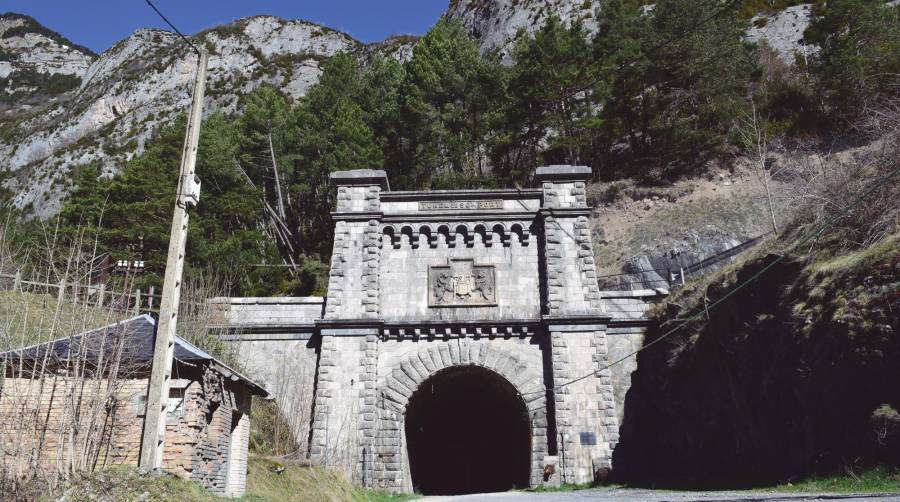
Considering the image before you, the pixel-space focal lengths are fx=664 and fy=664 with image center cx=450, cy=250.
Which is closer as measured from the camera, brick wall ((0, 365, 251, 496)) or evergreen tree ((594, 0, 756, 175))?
brick wall ((0, 365, 251, 496))

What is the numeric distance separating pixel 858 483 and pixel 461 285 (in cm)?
1313

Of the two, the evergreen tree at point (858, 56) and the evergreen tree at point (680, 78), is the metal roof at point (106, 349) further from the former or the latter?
the evergreen tree at point (858, 56)

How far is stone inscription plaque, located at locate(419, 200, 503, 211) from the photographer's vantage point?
2266 cm

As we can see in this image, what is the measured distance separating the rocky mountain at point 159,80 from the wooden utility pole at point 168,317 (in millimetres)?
48037

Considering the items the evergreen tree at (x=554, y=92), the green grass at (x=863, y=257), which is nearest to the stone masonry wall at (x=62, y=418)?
Result: the green grass at (x=863, y=257)

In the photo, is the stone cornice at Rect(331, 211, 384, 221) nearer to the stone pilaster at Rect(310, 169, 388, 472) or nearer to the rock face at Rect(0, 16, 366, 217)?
the stone pilaster at Rect(310, 169, 388, 472)

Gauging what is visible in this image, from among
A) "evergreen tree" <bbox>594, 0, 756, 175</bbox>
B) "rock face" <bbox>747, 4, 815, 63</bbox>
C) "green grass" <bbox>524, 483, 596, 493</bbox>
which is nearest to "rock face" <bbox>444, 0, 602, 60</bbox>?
"rock face" <bbox>747, 4, 815, 63</bbox>

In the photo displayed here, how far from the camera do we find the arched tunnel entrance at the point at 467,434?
22.3 m

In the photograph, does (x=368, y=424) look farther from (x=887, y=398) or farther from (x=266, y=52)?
(x=266, y=52)

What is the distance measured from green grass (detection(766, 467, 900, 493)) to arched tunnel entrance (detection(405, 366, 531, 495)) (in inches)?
410

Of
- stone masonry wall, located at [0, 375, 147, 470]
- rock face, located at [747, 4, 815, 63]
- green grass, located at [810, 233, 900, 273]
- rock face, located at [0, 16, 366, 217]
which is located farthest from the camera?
rock face, located at [0, 16, 366, 217]

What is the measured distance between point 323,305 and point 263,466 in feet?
27.6

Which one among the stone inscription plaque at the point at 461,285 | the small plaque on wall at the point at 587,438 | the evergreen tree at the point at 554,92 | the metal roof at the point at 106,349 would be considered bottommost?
the small plaque on wall at the point at 587,438

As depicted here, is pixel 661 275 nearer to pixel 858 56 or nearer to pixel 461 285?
pixel 461 285
